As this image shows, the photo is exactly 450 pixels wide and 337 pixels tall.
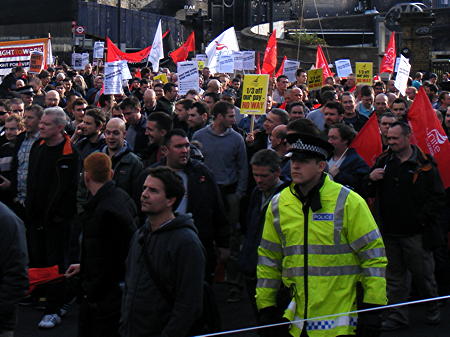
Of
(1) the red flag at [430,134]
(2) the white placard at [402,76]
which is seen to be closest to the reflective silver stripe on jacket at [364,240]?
(1) the red flag at [430,134]

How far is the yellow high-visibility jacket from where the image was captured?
15.9ft

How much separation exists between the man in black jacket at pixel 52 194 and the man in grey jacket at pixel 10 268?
3300 mm

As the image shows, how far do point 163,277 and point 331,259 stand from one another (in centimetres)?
91

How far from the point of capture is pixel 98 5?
4684 cm

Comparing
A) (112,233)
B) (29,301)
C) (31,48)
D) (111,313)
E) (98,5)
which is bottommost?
(29,301)

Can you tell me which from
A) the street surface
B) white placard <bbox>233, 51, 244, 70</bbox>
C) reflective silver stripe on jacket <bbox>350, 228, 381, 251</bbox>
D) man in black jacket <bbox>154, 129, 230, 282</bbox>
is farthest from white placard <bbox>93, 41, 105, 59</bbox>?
reflective silver stripe on jacket <bbox>350, 228, 381, 251</bbox>

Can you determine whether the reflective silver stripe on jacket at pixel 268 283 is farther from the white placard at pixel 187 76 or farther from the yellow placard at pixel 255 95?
the white placard at pixel 187 76

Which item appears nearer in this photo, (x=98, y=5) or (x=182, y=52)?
(x=182, y=52)

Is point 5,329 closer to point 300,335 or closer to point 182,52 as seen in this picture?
point 300,335

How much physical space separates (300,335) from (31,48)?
16793mm

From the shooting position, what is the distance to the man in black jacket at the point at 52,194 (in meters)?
8.35

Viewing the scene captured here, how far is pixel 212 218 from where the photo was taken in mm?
7648

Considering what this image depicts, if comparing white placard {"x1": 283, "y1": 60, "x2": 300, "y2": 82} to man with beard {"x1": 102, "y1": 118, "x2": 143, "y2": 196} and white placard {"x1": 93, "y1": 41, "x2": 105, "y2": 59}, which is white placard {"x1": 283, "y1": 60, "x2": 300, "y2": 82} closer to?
white placard {"x1": 93, "y1": 41, "x2": 105, "y2": 59}

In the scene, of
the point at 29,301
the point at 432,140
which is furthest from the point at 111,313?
the point at 432,140
